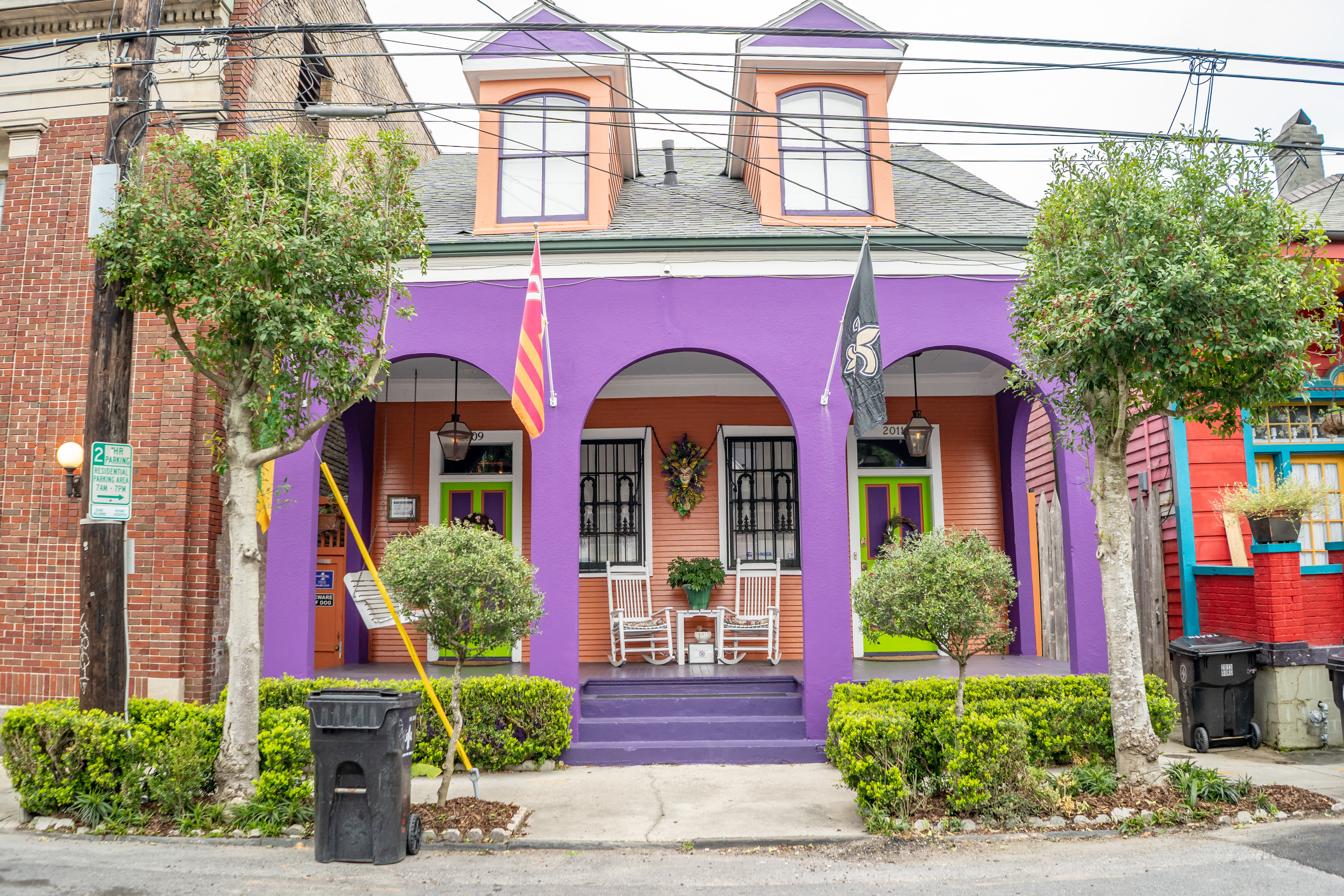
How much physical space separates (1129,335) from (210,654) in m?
8.09

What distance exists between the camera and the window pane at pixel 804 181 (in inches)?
355

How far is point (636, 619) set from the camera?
9.89 m

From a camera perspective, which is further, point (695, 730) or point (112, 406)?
point (695, 730)

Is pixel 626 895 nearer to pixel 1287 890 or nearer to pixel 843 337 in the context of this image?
pixel 1287 890

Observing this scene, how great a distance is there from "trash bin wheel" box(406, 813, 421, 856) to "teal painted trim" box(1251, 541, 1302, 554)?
25.1 feet

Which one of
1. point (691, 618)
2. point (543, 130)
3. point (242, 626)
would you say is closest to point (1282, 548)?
point (691, 618)

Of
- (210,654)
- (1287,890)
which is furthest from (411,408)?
(1287,890)

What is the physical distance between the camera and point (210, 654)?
787 centimetres

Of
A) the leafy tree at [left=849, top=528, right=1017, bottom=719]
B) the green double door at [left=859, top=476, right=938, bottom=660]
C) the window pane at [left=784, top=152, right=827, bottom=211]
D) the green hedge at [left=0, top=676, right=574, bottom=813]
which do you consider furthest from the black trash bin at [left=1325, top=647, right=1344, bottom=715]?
the green hedge at [left=0, top=676, right=574, bottom=813]

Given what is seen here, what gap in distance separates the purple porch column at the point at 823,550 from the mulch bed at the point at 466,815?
294 cm

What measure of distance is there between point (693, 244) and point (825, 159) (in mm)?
1952

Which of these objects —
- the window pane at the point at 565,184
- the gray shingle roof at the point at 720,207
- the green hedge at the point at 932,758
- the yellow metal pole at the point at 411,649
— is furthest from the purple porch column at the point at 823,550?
the window pane at the point at 565,184

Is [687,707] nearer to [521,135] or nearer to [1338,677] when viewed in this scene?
[1338,677]

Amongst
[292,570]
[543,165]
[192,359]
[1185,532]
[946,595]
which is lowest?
[946,595]
